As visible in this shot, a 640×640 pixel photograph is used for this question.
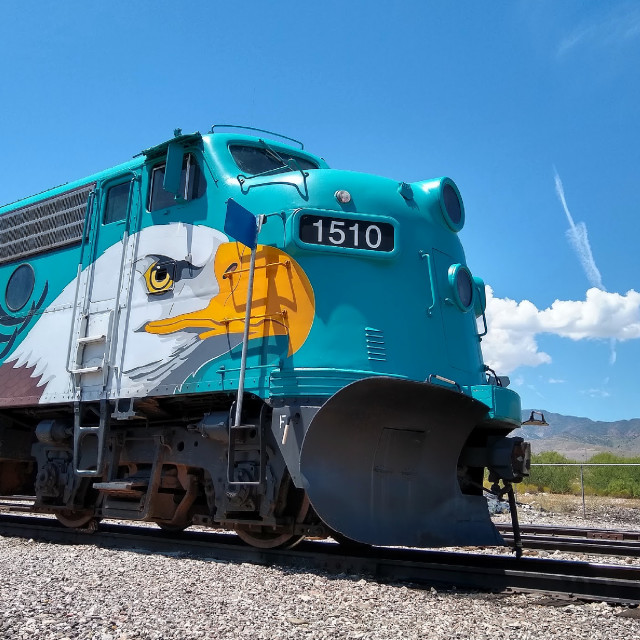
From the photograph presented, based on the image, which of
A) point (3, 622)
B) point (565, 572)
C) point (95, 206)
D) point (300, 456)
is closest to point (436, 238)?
point (300, 456)

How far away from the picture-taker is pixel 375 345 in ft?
19.8

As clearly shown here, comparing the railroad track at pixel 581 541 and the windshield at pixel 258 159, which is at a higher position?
the windshield at pixel 258 159

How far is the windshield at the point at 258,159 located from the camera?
7121mm

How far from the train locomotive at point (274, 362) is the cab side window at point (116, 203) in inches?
0.9

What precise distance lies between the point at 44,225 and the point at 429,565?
6.50m

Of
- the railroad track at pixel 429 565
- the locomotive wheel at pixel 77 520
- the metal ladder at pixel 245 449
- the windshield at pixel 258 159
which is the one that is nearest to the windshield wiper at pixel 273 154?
the windshield at pixel 258 159

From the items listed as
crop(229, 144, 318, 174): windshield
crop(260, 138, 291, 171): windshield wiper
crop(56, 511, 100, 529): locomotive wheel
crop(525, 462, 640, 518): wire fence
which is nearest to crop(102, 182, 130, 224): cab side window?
crop(229, 144, 318, 174): windshield

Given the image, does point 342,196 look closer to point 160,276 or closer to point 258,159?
point 258,159

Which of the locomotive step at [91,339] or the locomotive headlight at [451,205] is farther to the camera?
the locomotive step at [91,339]

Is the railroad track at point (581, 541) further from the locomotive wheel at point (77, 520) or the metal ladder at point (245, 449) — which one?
the locomotive wheel at point (77, 520)

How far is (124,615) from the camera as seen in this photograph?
4039 mm

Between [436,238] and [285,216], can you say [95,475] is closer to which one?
[285,216]

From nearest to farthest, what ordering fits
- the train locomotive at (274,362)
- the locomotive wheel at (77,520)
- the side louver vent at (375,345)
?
1. the train locomotive at (274,362)
2. the side louver vent at (375,345)
3. the locomotive wheel at (77,520)

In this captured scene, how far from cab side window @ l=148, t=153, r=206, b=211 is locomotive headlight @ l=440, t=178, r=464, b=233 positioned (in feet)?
7.89
